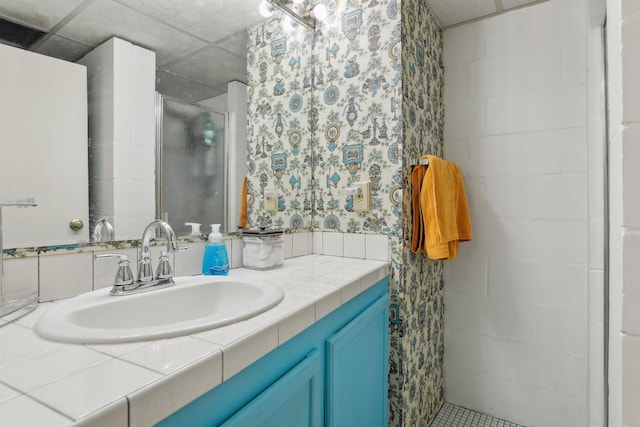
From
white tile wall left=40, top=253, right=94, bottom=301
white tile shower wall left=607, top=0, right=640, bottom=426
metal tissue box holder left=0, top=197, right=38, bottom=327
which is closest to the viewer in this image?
white tile shower wall left=607, top=0, right=640, bottom=426

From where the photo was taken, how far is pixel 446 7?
172cm

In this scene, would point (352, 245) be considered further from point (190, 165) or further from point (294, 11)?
point (294, 11)

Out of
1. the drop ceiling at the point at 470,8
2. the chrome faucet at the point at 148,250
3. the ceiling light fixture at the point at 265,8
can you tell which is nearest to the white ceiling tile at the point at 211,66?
the ceiling light fixture at the point at 265,8

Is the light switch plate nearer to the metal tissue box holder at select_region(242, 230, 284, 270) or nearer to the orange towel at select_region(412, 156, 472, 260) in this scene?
the orange towel at select_region(412, 156, 472, 260)

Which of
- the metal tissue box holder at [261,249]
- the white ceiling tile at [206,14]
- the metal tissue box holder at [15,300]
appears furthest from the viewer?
the metal tissue box holder at [261,249]

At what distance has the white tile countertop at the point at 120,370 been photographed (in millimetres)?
395

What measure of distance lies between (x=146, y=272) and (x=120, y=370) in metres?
0.47

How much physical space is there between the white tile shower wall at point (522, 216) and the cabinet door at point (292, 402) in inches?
49.1

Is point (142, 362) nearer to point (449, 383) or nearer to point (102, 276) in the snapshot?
point (102, 276)

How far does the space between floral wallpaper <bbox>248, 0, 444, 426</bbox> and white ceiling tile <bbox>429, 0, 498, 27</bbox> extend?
0.06m

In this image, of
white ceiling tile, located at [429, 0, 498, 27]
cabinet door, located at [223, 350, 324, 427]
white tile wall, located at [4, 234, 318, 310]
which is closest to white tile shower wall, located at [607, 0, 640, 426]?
cabinet door, located at [223, 350, 324, 427]

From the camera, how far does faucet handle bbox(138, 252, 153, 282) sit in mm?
906

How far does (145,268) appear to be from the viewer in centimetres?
92

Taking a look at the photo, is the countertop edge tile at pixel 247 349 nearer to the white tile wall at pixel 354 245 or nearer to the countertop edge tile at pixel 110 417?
the countertop edge tile at pixel 110 417
